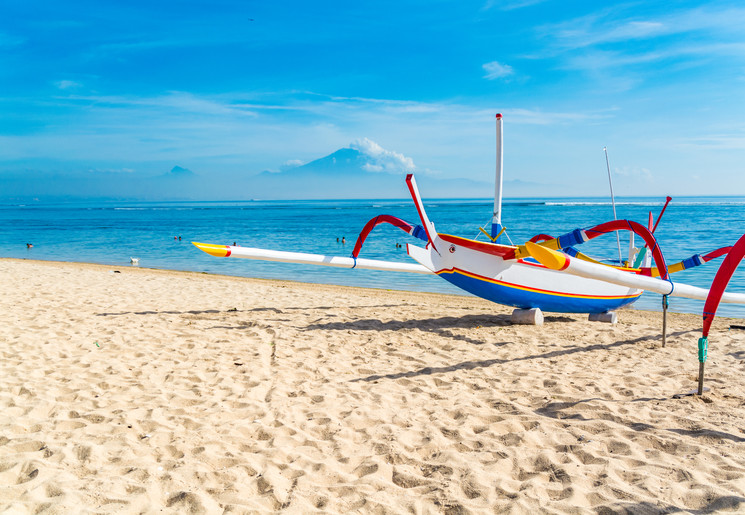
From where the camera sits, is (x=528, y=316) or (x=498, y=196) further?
(x=528, y=316)

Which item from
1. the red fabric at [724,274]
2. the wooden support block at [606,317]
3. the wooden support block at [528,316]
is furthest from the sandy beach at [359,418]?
the red fabric at [724,274]

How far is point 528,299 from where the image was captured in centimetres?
854

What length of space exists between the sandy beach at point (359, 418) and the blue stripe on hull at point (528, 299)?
489 mm

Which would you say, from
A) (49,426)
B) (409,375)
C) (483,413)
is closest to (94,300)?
(49,426)

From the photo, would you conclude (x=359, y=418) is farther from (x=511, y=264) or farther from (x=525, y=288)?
(x=525, y=288)

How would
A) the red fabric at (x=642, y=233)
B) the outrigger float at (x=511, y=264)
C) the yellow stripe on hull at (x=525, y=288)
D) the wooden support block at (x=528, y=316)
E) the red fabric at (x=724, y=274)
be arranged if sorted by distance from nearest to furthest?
the red fabric at (x=724, y=274) → the red fabric at (x=642, y=233) → the outrigger float at (x=511, y=264) → the yellow stripe on hull at (x=525, y=288) → the wooden support block at (x=528, y=316)

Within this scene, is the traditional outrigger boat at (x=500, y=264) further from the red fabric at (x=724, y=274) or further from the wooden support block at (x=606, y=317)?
the red fabric at (x=724, y=274)

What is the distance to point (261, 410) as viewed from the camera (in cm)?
466

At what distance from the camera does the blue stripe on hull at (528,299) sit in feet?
26.8

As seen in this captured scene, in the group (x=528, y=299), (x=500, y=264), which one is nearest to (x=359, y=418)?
(x=500, y=264)

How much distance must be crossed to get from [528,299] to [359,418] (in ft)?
16.2

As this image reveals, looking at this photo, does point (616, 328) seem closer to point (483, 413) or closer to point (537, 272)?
point (537, 272)

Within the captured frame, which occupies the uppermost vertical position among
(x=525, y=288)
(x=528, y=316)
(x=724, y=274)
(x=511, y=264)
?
(x=724, y=274)

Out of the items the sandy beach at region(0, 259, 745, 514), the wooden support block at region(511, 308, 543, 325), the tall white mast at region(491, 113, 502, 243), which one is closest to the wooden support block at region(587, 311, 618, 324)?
the sandy beach at region(0, 259, 745, 514)
